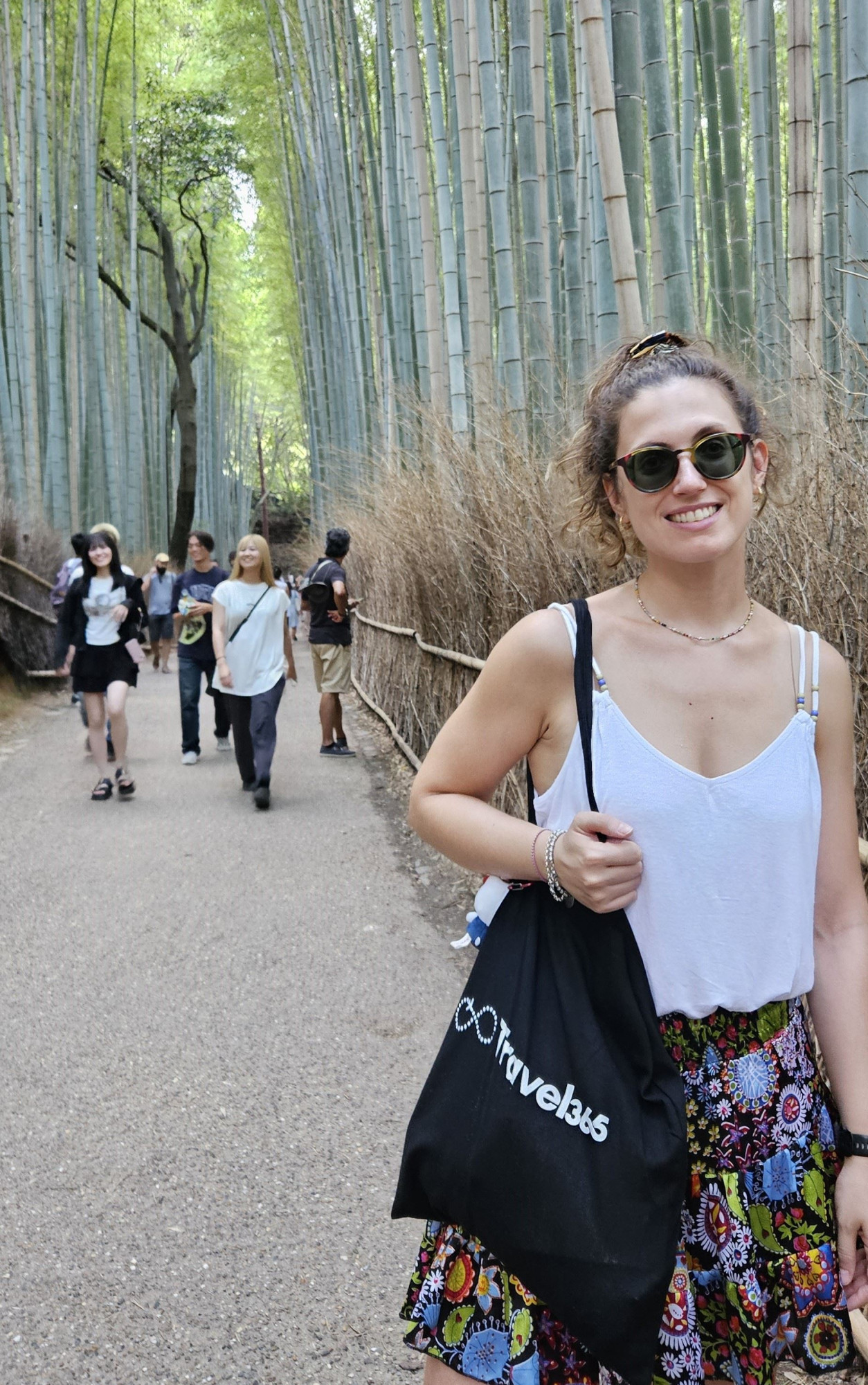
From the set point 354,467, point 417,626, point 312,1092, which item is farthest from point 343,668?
point 312,1092

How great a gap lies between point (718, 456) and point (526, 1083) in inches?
23.4

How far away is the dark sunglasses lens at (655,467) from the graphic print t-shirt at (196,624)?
691cm

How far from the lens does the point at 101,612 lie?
676cm

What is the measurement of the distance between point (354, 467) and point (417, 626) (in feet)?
14.0

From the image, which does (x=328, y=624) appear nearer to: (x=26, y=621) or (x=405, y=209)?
(x=405, y=209)

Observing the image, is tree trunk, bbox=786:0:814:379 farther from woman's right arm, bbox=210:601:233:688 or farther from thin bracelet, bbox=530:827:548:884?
woman's right arm, bbox=210:601:233:688

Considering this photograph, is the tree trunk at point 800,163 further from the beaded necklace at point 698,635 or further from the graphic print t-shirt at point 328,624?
the graphic print t-shirt at point 328,624

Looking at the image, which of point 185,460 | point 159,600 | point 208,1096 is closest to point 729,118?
point 208,1096

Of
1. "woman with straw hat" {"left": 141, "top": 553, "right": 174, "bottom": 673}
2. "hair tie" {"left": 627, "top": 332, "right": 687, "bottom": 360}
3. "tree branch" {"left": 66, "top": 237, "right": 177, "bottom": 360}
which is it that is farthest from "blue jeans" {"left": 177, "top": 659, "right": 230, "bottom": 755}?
"tree branch" {"left": 66, "top": 237, "right": 177, "bottom": 360}

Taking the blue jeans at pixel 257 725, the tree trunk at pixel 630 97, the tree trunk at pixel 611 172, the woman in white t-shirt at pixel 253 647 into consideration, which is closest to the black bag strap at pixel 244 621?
the woman in white t-shirt at pixel 253 647

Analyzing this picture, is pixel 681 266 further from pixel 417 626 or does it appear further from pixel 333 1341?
pixel 417 626

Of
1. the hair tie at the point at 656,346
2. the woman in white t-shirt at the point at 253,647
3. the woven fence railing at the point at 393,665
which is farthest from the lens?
the woman in white t-shirt at the point at 253,647

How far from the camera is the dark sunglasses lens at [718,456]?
1210 mm

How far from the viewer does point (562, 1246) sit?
3.53ft
